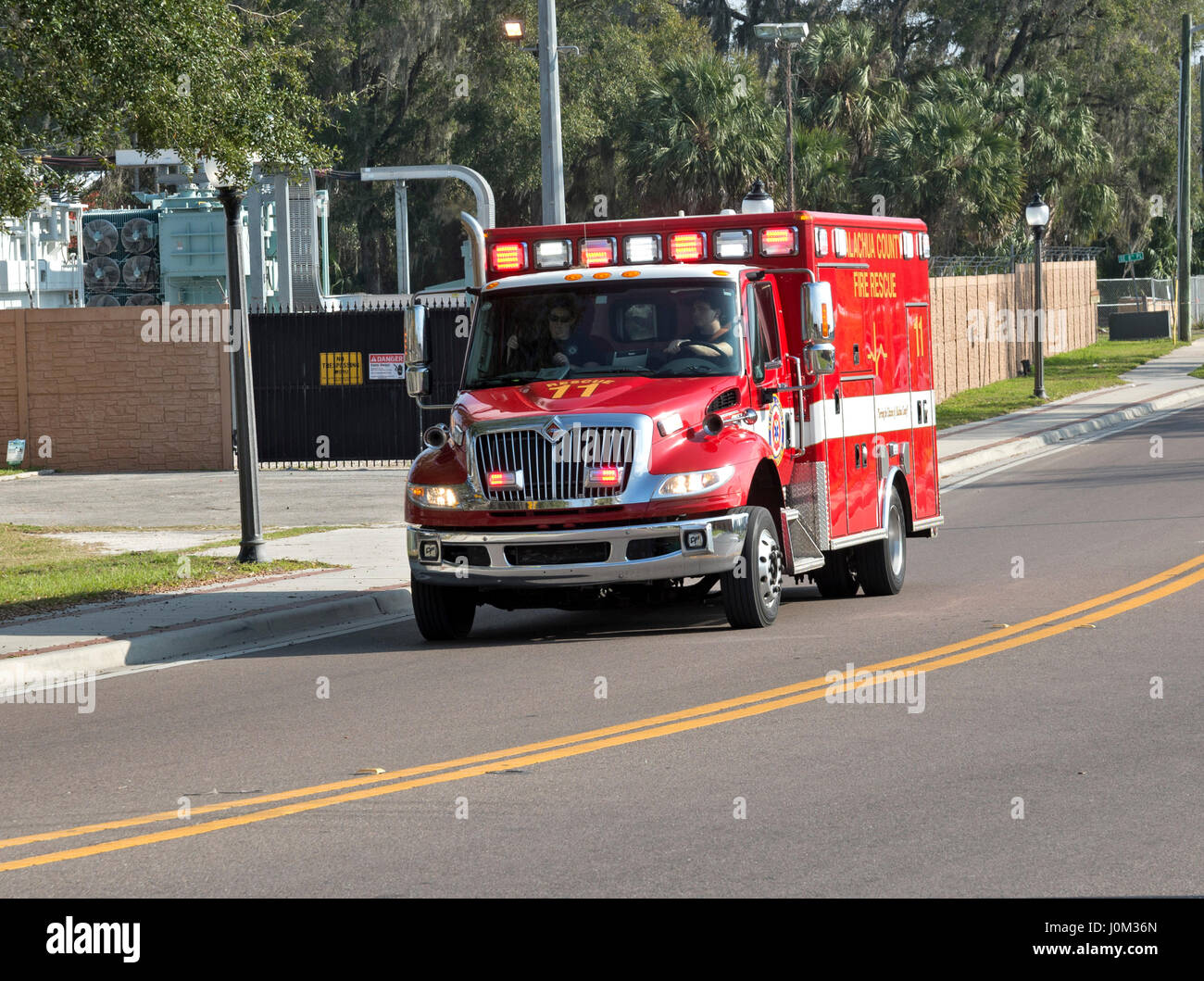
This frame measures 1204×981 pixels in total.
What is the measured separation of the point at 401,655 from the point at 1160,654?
479 centimetres

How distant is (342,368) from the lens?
26.1m

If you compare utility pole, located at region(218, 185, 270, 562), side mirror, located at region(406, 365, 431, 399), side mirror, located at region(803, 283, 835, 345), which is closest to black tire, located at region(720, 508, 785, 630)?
side mirror, located at region(803, 283, 835, 345)

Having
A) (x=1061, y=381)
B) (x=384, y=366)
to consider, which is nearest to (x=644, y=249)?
(x=384, y=366)

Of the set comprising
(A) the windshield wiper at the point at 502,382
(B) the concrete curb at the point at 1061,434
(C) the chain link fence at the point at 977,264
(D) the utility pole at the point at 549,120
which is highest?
(D) the utility pole at the point at 549,120

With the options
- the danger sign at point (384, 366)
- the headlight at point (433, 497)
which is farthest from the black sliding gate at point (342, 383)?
the headlight at point (433, 497)

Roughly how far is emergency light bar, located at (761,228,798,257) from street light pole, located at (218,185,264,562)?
481 cm

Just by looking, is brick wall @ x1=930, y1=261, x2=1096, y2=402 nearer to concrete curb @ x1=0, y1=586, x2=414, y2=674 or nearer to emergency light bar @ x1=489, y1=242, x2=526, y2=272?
emergency light bar @ x1=489, y1=242, x2=526, y2=272

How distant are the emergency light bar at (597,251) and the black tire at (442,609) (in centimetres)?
267

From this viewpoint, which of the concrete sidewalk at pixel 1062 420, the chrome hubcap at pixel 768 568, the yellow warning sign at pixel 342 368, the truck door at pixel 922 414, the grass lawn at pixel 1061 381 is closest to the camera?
the chrome hubcap at pixel 768 568

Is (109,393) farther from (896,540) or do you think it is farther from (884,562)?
(884,562)

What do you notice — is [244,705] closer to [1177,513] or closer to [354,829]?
[354,829]

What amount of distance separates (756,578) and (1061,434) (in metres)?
18.2

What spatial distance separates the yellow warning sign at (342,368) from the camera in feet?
85.3

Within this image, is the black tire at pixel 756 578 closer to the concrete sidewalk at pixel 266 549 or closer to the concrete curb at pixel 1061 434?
the concrete sidewalk at pixel 266 549
